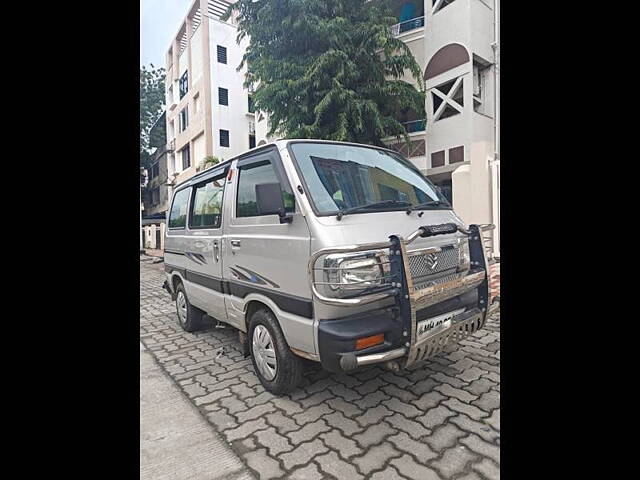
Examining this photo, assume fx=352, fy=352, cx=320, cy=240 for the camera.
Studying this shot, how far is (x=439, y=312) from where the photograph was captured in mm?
2037

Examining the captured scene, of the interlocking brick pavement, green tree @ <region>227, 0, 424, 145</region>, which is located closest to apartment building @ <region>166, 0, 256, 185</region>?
green tree @ <region>227, 0, 424, 145</region>

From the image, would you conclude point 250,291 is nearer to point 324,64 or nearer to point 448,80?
point 324,64

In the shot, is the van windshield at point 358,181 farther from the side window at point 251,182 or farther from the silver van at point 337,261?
the side window at point 251,182

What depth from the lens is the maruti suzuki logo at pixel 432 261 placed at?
6.84ft

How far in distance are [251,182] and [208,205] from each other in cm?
80

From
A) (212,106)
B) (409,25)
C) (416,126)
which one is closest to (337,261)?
(416,126)

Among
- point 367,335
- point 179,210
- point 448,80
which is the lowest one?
point 367,335

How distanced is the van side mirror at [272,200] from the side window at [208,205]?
93 cm

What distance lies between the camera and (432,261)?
210 centimetres
